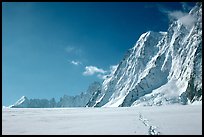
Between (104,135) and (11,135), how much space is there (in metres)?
7.26

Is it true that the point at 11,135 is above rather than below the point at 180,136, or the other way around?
above

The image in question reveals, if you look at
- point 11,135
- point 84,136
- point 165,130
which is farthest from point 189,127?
point 11,135

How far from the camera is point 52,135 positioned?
71.3 feet

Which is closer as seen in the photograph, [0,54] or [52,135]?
[0,54]

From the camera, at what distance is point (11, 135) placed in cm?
2309

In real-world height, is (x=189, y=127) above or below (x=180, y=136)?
above

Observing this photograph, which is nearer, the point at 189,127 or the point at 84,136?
the point at 84,136

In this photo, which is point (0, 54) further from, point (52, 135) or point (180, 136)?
point (180, 136)

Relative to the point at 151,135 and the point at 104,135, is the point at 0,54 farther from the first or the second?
the point at 151,135

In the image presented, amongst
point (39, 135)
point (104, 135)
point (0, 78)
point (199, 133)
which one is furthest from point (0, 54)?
point (199, 133)

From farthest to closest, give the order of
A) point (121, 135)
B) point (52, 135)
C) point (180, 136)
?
1. point (52, 135)
2. point (121, 135)
3. point (180, 136)

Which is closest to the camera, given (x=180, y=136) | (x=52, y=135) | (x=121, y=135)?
(x=180, y=136)

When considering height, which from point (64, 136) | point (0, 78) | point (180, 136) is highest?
point (0, 78)

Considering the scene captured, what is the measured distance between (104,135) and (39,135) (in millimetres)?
4799
